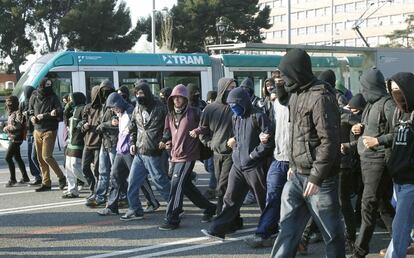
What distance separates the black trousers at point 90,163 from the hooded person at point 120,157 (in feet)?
3.37

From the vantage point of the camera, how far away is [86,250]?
6.15 metres

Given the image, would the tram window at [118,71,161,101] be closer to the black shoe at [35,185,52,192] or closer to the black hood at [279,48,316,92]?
the black shoe at [35,185,52,192]

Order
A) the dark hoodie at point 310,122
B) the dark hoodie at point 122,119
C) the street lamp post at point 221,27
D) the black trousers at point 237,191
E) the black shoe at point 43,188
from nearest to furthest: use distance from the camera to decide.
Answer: the dark hoodie at point 310,122 < the black trousers at point 237,191 < the dark hoodie at point 122,119 < the black shoe at point 43,188 < the street lamp post at point 221,27

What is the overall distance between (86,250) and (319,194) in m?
2.84

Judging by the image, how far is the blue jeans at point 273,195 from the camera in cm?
588

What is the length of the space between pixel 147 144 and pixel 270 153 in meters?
1.75

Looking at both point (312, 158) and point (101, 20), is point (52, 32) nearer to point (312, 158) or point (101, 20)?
point (101, 20)

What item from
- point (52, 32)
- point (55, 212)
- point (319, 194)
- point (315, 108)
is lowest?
point (55, 212)

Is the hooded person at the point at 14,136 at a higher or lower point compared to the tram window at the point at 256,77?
lower

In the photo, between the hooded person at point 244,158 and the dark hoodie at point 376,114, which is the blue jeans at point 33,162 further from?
the dark hoodie at point 376,114

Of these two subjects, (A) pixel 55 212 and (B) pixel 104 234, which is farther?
(A) pixel 55 212

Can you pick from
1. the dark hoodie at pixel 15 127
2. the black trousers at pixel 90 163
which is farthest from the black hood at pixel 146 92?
the dark hoodie at pixel 15 127

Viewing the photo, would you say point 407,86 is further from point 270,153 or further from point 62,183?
point 62,183

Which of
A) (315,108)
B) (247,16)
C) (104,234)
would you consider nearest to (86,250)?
(104,234)
